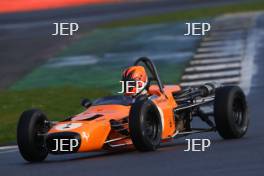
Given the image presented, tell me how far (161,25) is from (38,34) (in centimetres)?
444

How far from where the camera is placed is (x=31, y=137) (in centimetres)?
1277

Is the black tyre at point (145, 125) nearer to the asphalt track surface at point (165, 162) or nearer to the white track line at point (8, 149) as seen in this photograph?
the asphalt track surface at point (165, 162)

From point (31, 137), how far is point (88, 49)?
17.3 metres

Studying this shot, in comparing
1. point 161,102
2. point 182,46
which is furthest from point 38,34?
point 161,102

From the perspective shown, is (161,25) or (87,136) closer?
(87,136)

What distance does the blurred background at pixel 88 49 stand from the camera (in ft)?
71.4

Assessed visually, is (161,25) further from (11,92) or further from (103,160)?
(103,160)

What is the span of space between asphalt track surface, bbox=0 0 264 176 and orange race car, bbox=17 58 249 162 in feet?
0.58

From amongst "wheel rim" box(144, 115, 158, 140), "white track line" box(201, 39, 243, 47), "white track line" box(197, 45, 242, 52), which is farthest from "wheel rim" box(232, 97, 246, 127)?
"white track line" box(201, 39, 243, 47)

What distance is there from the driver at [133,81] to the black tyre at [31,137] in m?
1.34

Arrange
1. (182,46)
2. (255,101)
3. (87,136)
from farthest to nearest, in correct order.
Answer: (182,46) < (255,101) < (87,136)

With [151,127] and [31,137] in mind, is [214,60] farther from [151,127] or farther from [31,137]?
[31,137]

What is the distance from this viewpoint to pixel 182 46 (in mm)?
28469

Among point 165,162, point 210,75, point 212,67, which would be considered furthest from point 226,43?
point 165,162
